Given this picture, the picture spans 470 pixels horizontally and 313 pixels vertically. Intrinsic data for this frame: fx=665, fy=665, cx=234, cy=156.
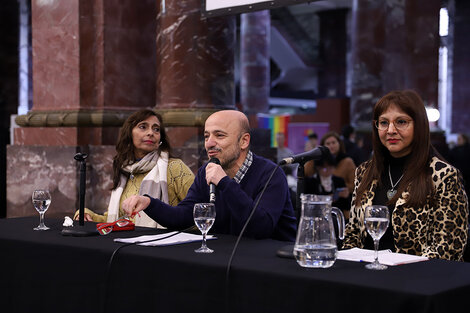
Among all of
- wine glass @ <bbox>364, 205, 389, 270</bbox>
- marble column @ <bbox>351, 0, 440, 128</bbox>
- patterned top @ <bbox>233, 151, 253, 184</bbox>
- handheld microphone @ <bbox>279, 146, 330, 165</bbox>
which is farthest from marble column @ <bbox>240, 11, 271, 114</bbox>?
wine glass @ <bbox>364, 205, 389, 270</bbox>

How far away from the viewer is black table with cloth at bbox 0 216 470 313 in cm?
181

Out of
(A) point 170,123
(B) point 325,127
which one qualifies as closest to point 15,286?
(A) point 170,123

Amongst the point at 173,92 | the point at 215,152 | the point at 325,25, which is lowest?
the point at 215,152

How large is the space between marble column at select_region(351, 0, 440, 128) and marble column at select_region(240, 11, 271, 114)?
17.2 feet

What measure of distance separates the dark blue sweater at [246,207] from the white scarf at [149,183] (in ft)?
2.02

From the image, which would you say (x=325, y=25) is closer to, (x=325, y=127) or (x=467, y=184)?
(x=325, y=127)

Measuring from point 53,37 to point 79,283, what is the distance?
144 inches

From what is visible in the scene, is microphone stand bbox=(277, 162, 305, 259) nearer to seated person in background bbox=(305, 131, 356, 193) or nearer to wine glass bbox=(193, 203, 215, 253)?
wine glass bbox=(193, 203, 215, 253)

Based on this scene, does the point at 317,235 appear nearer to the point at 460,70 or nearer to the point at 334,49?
the point at 460,70

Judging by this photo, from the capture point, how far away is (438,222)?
268 cm

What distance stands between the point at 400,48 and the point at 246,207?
6.63 meters

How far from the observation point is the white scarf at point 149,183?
3.77 m

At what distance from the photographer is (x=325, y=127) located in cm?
1447

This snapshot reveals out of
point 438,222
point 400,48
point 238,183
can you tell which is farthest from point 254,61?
point 438,222
